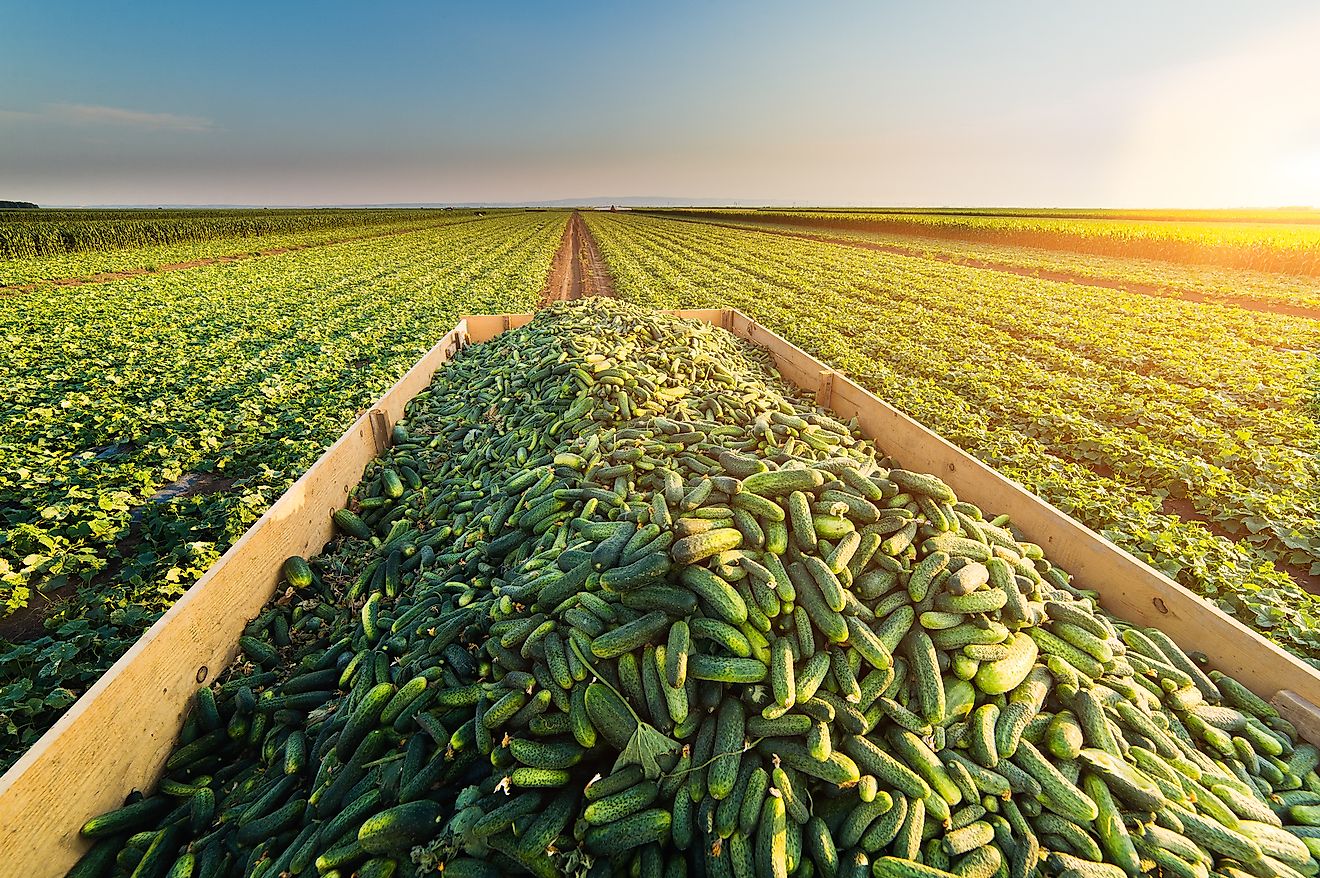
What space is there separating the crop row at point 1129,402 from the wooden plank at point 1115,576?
1.75 m

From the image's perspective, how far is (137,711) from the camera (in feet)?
9.16

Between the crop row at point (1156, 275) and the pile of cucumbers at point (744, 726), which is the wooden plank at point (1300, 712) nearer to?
the pile of cucumbers at point (744, 726)

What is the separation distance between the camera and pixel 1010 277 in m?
26.6

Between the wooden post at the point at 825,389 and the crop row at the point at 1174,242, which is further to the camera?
the crop row at the point at 1174,242

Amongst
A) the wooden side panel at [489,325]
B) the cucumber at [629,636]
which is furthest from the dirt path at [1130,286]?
the cucumber at [629,636]

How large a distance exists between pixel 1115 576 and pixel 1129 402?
762 cm

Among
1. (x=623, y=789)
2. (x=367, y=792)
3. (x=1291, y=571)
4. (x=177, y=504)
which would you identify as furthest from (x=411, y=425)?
(x=1291, y=571)

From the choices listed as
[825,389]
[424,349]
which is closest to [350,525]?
[825,389]

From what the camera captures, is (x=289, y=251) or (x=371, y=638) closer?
(x=371, y=638)

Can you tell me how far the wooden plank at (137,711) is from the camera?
223cm

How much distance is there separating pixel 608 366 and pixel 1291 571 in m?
7.44

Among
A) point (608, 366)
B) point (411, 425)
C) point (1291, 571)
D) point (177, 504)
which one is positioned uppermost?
point (608, 366)

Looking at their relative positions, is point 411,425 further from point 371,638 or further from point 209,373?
point 209,373

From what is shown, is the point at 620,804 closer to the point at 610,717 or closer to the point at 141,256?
the point at 610,717
